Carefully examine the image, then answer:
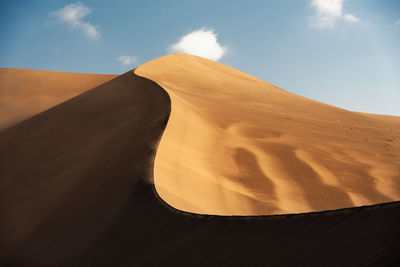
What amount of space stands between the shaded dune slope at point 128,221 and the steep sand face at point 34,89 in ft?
26.3

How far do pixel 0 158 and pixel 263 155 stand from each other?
5.10 m

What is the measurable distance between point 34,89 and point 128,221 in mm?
17439

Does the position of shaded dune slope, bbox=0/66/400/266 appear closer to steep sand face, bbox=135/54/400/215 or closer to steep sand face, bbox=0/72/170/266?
steep sand face, bbox=0/72/170/266

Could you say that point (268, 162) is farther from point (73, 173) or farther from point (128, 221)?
point (128, 221)

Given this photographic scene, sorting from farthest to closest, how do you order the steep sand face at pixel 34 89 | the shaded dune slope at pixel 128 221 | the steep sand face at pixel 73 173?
the steep sand face at pixel 34 89, the steep sand face at pixel 73 173, the shaded dune slope at pixel 128 221

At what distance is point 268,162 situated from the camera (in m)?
6.84

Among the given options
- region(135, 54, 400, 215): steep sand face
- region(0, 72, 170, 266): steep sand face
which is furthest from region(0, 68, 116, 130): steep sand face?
region(135, 54, 400, 215): steep sand face

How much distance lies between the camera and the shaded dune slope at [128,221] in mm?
2508

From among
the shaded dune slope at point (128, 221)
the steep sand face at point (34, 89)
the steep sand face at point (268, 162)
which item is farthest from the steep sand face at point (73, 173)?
the steep sand face at point (34, 89)

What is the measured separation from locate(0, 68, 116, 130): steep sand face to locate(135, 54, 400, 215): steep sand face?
878 cm

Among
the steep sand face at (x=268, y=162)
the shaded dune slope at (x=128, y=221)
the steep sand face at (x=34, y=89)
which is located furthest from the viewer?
the steep sand face at (x=34, y=89)

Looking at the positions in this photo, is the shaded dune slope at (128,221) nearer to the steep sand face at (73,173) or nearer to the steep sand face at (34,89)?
the steep sand face at (73,173)

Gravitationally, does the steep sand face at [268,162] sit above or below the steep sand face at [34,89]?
above

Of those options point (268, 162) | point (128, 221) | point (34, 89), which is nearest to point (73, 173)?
point (128, 221)
